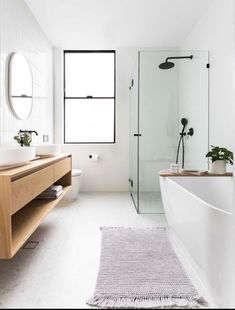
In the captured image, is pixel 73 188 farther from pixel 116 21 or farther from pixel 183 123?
pixel 116 21

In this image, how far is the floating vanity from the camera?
126 centimetres

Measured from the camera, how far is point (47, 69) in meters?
3.79

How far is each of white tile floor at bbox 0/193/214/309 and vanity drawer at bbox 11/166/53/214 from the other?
0.48m

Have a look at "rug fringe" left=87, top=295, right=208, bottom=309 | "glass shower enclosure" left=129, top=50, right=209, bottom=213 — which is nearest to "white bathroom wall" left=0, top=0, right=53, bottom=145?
"glass shower enclosure" left=129, top=50, right=209, bottom=213

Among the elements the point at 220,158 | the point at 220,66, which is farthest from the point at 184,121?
the point at 220,158

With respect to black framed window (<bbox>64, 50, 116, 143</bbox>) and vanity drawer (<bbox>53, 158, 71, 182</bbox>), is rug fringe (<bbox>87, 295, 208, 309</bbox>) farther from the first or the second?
black framed window (<bbox>64, 50, 116, 143</bbox>)

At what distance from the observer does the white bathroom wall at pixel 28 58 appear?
2.26 metres

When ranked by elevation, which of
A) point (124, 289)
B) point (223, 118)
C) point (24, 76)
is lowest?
point (124, 289)

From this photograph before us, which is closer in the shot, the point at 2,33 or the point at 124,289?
the point at 124,289

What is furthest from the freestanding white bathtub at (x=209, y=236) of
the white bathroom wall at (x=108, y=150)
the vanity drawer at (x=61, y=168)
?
the white bathroom wall at (x=108, y=150)

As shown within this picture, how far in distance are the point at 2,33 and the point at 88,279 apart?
7.24 ft

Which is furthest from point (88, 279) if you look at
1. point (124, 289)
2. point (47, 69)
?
point (47, 69)

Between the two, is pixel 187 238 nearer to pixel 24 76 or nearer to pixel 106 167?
pixel 24 76

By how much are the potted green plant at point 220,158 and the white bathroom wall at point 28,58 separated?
1.97 metres
